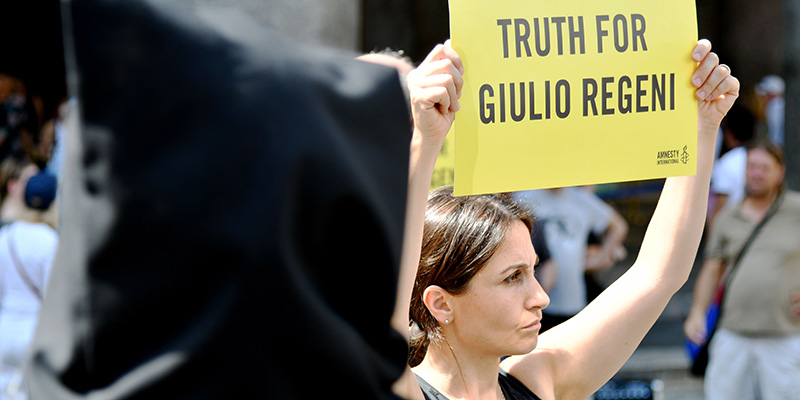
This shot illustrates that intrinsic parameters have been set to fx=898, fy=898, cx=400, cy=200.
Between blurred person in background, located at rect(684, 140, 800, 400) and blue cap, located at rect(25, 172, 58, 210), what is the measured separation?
4046 millimetres

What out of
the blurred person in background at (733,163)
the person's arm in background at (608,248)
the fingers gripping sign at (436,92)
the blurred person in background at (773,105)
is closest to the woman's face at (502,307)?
the fingers gripping sign at (436,92)

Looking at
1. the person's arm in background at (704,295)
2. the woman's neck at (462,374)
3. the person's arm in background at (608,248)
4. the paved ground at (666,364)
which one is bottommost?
the paved ground at (666,364)

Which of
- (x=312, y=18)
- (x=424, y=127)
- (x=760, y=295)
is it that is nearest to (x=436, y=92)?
(x=424, y=127)

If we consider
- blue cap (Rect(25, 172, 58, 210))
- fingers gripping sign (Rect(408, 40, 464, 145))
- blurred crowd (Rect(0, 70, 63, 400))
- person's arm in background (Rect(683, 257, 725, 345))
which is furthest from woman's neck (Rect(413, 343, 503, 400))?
person's arm in background (Rect(683, 257, 725, 345))

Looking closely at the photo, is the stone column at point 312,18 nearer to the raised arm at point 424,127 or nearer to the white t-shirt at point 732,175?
the white t-shirt at point 732,175

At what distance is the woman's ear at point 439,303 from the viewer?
2.06m

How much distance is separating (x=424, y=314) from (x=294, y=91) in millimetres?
1288

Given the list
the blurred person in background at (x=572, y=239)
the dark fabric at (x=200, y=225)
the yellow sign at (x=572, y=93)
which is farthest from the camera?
the blurred person in background at (x=572, y=239)

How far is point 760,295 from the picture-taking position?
17.3 ft

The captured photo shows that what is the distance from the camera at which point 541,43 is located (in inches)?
A: 70.4

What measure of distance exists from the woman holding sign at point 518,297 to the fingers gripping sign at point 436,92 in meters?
0.56

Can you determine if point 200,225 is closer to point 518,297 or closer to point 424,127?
point 424,127

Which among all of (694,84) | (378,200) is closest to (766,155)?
(694,84)

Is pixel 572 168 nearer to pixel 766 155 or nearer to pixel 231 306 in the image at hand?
pixel 231 306
